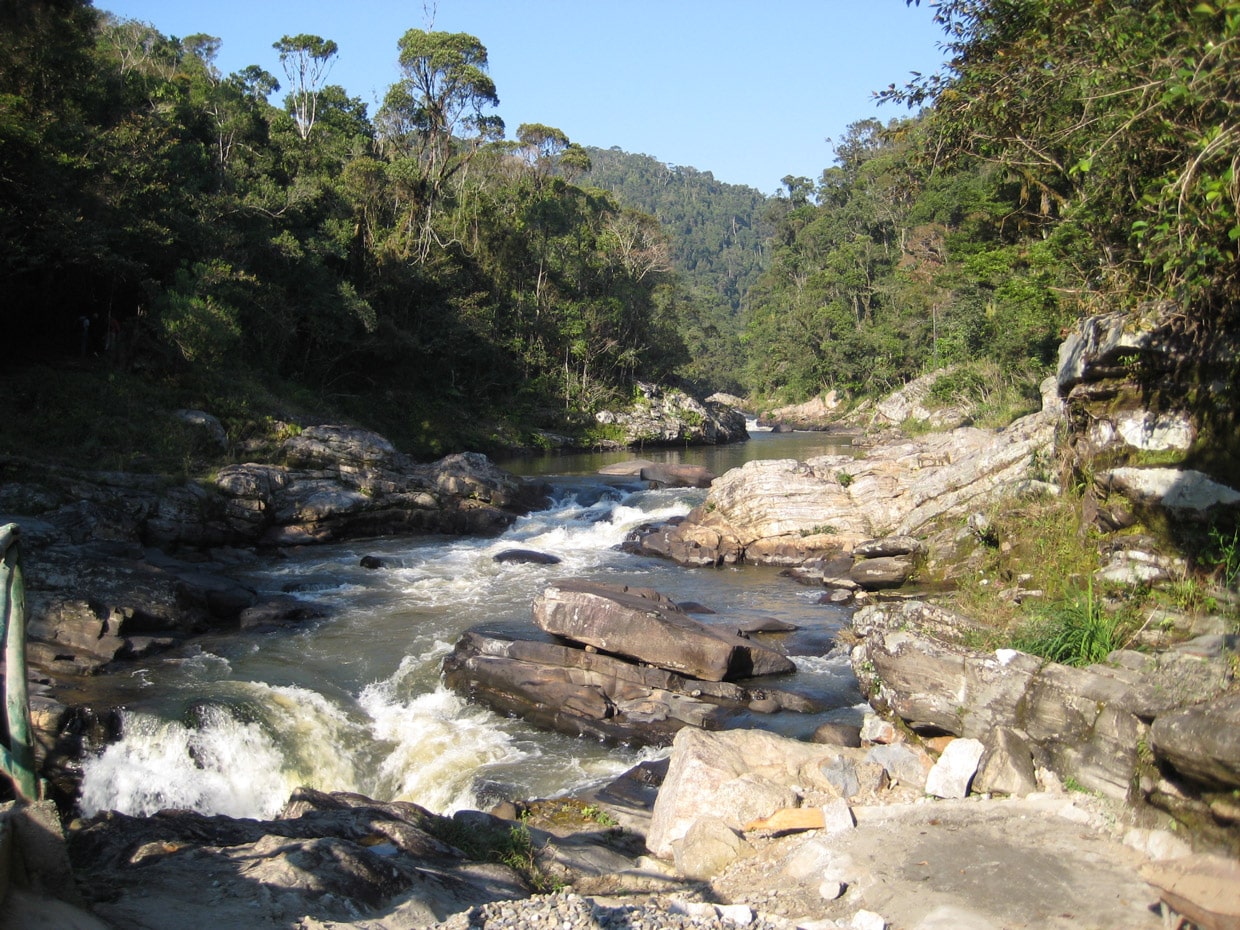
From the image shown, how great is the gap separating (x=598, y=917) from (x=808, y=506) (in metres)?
14.9

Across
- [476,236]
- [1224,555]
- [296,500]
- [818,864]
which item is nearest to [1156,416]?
[1224,555]

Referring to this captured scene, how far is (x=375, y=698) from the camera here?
37.0 ft

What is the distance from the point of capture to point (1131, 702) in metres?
5.71

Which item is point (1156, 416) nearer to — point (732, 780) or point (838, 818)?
point (838, 818)

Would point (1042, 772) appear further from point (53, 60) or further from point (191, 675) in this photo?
point (53, 60)

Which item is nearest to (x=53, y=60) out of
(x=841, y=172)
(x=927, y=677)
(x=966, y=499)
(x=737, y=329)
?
(x=966, y=499)

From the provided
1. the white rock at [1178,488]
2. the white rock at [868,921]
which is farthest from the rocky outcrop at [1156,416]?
the white rock at [868,921]

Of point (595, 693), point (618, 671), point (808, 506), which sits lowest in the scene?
point (595, 693)

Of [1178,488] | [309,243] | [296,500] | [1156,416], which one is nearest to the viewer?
[1178,488]

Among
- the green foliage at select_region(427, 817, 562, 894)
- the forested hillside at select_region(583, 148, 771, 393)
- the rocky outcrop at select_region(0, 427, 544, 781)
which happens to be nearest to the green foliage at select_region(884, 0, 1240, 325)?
the green foliage at select_region(427, 817, 562, 894)

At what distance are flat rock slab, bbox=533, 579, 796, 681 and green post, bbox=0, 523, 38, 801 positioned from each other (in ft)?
24.5

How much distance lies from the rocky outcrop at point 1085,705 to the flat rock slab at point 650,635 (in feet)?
10.9

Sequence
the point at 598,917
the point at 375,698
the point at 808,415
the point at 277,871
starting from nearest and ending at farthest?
the point at 598,917 < the point at 277,871 < the point at 375,698 < the point at 808,415

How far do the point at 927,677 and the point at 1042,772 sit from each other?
119 cm
